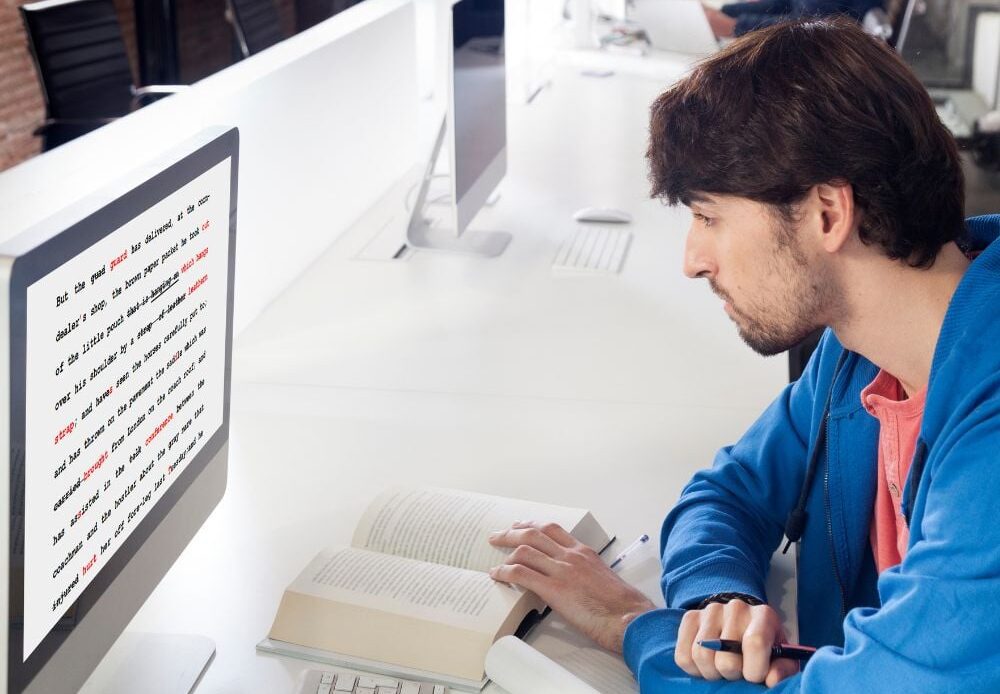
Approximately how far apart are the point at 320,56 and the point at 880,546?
162cm

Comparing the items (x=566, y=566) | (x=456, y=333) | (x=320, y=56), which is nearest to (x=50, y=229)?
(x=566, y=566)

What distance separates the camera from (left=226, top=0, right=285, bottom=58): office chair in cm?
412

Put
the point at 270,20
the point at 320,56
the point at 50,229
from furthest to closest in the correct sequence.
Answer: the point at 270,20, the point at 320,56, the point at 50,229

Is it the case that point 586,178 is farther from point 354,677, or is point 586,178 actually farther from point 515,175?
point 354,677

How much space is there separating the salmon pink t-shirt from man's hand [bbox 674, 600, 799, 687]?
6.9 inches

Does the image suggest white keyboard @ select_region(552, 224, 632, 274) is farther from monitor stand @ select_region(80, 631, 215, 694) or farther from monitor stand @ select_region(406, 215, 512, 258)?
monitor stand @ select_region(80, 631, 215, 694)

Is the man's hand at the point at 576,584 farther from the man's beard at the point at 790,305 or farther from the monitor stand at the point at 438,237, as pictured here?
the monitor stand at the point at 438,237

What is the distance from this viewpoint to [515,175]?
304cm

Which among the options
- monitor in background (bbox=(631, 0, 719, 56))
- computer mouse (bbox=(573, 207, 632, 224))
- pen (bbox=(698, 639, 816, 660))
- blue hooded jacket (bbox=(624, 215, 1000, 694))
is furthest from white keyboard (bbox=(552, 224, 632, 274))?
monitor in background (bbox=(631, 0, 719, 56))

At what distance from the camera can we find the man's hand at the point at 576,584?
118 centimetres

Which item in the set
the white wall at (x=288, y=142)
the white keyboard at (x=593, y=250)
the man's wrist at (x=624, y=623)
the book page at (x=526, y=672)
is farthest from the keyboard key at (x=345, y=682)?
the white keyboard at (x=593, y=250)

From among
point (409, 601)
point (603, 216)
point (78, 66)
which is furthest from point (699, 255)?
point (78, 66)

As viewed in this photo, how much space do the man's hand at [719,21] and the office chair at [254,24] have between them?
1657 mm

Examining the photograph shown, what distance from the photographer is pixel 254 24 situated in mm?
4227
